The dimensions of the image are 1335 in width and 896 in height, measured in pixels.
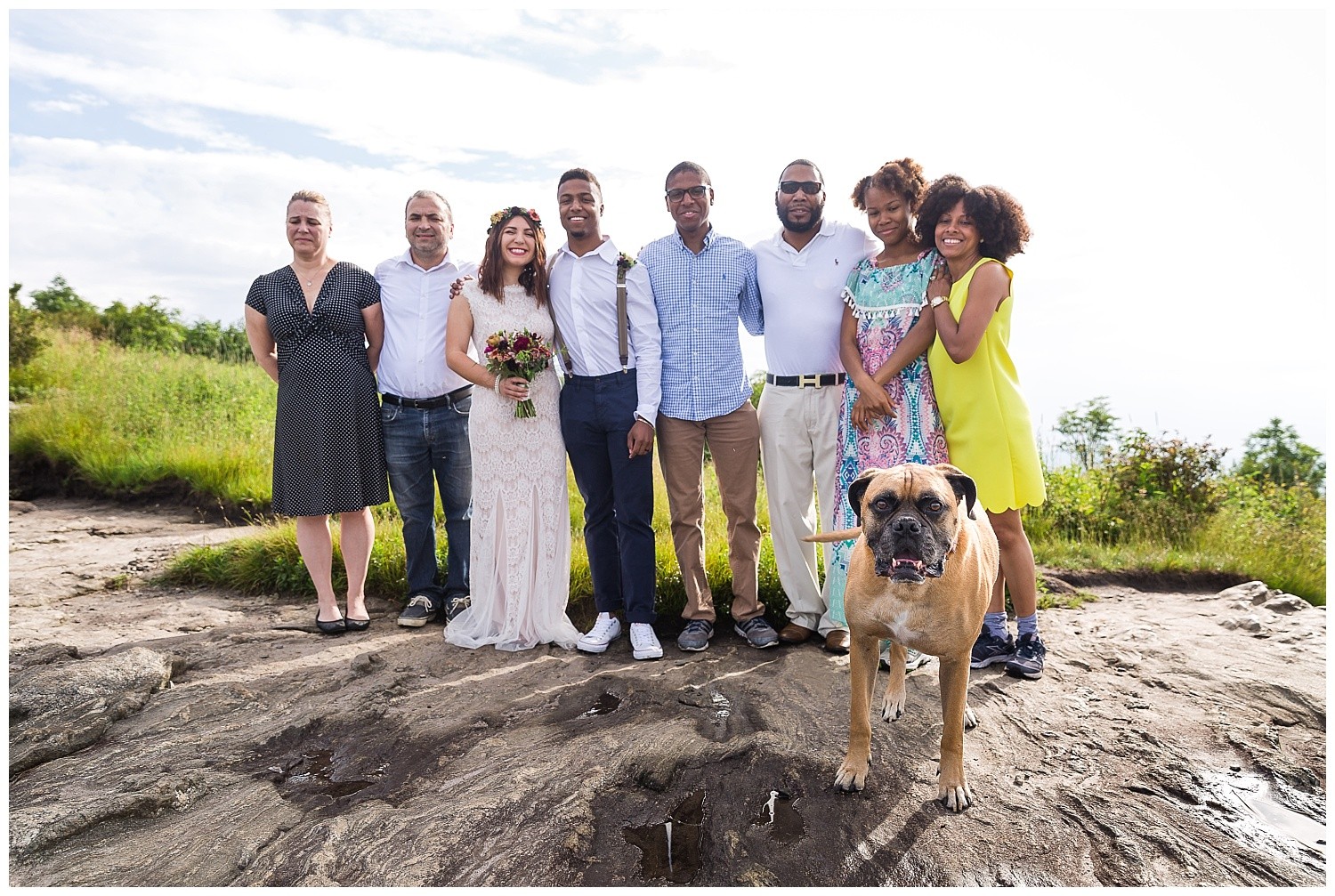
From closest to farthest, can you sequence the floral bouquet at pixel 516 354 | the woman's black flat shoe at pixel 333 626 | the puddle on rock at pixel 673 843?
1. the puddle on rock at pixel 673 843
2. the floral bouquet at pixel 516 354
3. the woman's black flat shoe at pixel 333 626

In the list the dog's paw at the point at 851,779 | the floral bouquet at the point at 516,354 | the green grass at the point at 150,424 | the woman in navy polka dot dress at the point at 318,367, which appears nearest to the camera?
the dog's paw at the point at 851,779

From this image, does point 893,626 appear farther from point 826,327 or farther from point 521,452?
point 521,452

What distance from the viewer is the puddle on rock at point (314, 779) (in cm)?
402

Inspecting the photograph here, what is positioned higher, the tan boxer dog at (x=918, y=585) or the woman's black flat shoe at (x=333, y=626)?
the tan boxer dog at (x=918, y=585)

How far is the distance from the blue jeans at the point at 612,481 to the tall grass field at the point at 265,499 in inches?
32.3

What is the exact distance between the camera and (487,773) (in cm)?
407

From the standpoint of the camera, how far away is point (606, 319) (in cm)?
560

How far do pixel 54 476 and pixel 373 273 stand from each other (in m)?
9.23

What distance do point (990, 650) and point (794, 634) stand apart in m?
1.27

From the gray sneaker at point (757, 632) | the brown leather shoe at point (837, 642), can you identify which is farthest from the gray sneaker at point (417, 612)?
the brown leather shoe at point (837, 642)

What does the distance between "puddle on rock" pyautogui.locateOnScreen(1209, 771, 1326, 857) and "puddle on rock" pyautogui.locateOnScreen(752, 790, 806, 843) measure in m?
2.10

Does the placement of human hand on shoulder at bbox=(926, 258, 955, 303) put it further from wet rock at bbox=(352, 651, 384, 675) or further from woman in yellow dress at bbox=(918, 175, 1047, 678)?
wet rock at bbox=(352, 651, 384, 675)

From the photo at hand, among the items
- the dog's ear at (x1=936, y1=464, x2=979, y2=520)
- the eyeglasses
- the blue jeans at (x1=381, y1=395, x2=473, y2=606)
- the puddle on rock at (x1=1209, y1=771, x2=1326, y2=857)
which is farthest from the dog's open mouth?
the blue jeans at (x1=381, y1=395, x2=473, y2=606)

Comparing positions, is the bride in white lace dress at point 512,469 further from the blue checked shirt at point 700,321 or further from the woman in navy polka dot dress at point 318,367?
the blue checked shirt at point 700,321
